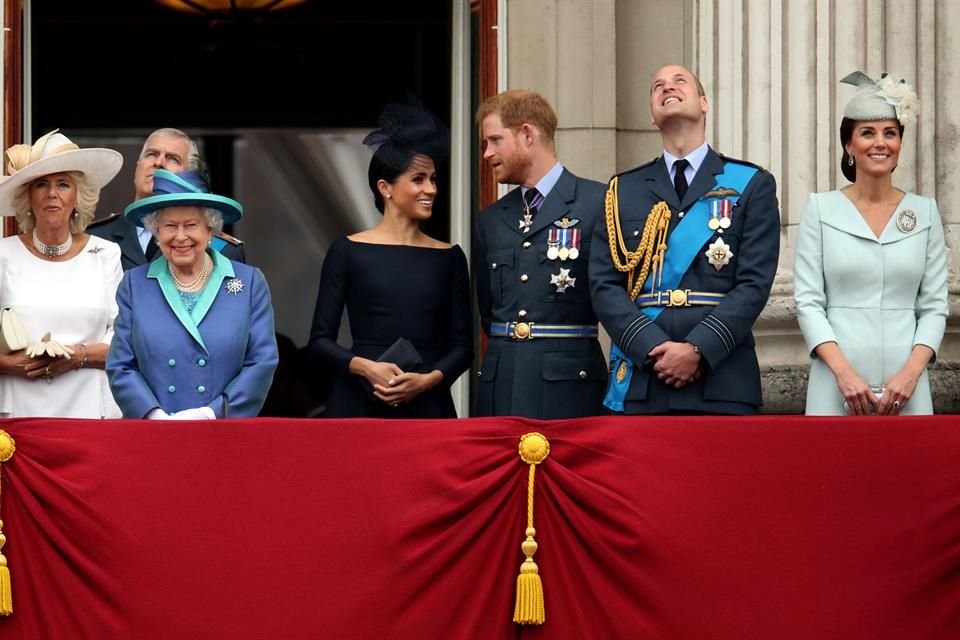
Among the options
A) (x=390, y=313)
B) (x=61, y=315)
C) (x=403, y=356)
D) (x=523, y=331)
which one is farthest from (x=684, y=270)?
(x=61, y=315)

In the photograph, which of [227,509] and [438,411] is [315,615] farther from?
[438,411]

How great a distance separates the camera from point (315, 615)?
5961 mm

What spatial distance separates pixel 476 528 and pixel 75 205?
6.49 ft

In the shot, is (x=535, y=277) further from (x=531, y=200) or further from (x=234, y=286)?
(x=234, y=286)

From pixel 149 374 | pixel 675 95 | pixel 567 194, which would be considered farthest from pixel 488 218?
pixel 149 374

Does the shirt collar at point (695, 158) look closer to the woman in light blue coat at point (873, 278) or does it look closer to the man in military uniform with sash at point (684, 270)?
the man in military uniform with sash at point (684, 270)

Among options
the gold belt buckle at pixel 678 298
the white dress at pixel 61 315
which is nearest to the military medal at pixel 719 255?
the gold belt buckle at pixel 678 298

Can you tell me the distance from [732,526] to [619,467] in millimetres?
363

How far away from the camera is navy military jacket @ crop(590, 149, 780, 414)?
257 inches

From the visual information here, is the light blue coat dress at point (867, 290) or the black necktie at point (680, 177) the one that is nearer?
the light blue coat dress at point (867, 290)

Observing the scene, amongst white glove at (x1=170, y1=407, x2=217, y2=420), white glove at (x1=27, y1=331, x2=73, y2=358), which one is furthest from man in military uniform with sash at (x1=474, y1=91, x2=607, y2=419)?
white glove at (x1=27, y1=331, x2=73, y2=358)

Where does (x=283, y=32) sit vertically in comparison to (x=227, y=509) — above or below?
above

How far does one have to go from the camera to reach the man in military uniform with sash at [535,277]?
23.1 feet

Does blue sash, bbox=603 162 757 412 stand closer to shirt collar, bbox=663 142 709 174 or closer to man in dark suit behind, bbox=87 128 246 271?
shirt collar, bbox=663 142 709 174
